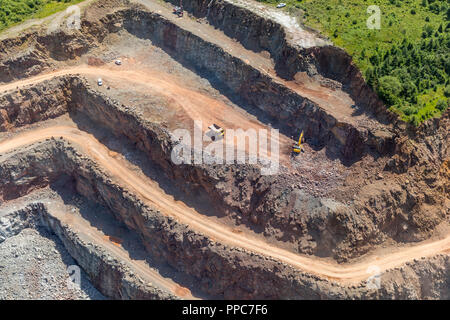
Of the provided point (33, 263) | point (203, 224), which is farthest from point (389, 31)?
point (33, 263)

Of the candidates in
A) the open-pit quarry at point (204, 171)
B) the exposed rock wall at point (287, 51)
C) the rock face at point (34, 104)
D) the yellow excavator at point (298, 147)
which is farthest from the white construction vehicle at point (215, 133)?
the rock face at point (34, 104)

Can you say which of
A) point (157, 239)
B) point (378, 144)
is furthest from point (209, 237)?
point (378, 144)

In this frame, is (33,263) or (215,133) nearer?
(215,133)

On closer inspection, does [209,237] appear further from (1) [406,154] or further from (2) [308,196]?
(1) [406,154]

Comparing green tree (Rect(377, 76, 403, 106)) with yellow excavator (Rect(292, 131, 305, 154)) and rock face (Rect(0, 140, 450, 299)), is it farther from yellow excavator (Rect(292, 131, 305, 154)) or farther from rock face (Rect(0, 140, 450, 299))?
rock face (Rect(0, 140, 450, 299))

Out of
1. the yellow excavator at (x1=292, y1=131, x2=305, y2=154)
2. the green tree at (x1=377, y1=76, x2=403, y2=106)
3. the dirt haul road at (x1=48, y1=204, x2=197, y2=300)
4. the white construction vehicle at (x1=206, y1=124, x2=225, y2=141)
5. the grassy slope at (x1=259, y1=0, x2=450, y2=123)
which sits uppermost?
the grassy slope at (x1=259, y1=0, x2=450, y2=123)

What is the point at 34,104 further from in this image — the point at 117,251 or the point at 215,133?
the point at 215,133

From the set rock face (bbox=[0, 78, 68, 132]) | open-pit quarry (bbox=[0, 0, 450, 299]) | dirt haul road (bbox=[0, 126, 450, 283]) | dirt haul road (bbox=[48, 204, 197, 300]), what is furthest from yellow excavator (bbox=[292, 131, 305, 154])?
rock face (bbox=[0, 78, 68, 132])
